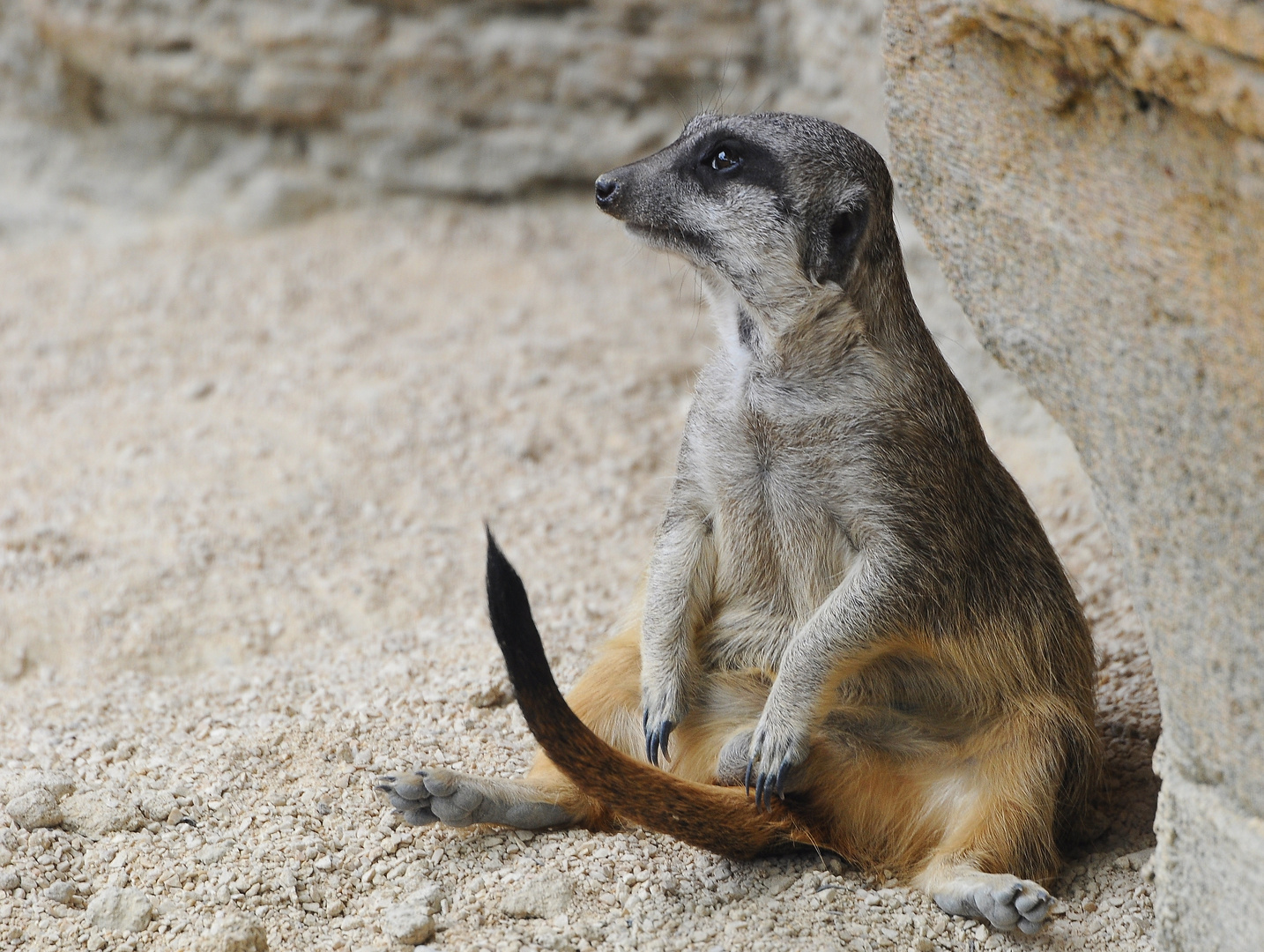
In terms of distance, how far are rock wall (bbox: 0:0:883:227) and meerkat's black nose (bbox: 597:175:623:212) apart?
2844 mm

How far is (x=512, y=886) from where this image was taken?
1.98 m

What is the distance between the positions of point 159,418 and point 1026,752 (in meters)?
2.97

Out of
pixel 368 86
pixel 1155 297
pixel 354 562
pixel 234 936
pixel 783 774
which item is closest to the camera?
pixel 1155 297

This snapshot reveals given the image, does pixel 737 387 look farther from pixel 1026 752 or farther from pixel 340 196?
pixel 340 196

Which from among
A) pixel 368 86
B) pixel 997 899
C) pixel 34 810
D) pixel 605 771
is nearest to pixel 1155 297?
pixel 997 899

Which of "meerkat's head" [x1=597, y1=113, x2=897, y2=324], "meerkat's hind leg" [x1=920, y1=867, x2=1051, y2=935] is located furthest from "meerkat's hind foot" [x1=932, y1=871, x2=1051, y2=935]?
"meerkat's head" [x1=597, y1=113, x2=897, y2=324]

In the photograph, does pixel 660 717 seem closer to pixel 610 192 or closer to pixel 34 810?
pixel 610 192

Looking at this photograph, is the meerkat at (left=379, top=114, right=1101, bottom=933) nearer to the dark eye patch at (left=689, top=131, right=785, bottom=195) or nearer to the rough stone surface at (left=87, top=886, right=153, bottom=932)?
the dark eye patch at (left=689, top=131, right=785, bottom=195)

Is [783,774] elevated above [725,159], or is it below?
below

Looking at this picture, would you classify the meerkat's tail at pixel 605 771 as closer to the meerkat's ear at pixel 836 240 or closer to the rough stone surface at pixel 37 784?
the meerkat's ear at pixel 836 240

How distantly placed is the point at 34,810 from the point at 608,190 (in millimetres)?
1444

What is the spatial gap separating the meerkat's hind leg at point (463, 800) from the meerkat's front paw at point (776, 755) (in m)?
0.36

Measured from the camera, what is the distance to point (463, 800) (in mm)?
2055

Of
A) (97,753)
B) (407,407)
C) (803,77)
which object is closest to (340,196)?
(407,407)
